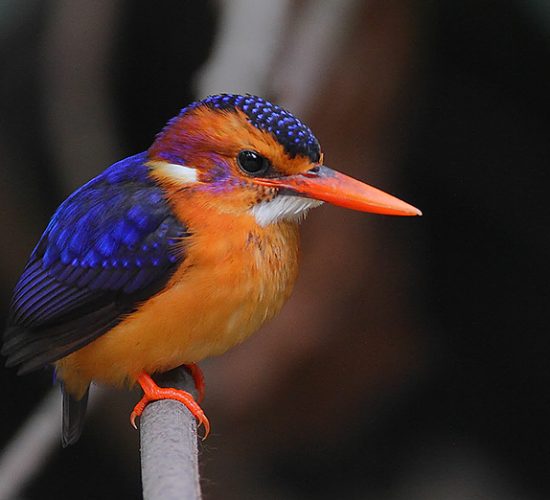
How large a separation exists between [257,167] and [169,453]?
684mm

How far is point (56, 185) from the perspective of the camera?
3.83 m

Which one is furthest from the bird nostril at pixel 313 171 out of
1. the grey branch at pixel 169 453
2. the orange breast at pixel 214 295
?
the grey branch at pixel 169 453

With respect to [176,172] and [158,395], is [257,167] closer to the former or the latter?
[176,172]

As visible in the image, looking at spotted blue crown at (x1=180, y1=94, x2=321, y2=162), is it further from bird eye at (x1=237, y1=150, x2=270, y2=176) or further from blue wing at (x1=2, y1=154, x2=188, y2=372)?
blue wing at (x1=2, y1=154, x2=188, y2=372)

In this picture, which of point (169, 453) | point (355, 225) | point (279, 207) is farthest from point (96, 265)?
point (355, 225)

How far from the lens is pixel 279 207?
226cm

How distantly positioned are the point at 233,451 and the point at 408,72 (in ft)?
4.52

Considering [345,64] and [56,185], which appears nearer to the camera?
[345,64]

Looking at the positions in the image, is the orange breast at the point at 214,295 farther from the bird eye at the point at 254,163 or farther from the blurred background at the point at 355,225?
the blurred background at the point at 355,225

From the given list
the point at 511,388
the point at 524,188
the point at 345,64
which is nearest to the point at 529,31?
the point at 524,188

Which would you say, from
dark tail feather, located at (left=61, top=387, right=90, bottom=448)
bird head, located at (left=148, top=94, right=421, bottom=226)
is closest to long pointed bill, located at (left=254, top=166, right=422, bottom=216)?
bird head, located at (left=148, top=94, right=421, bottom=226)

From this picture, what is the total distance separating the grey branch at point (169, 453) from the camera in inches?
61.3

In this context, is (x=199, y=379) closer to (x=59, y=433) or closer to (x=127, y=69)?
(x=59, y=433)

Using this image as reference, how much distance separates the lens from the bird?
87.6 inches
